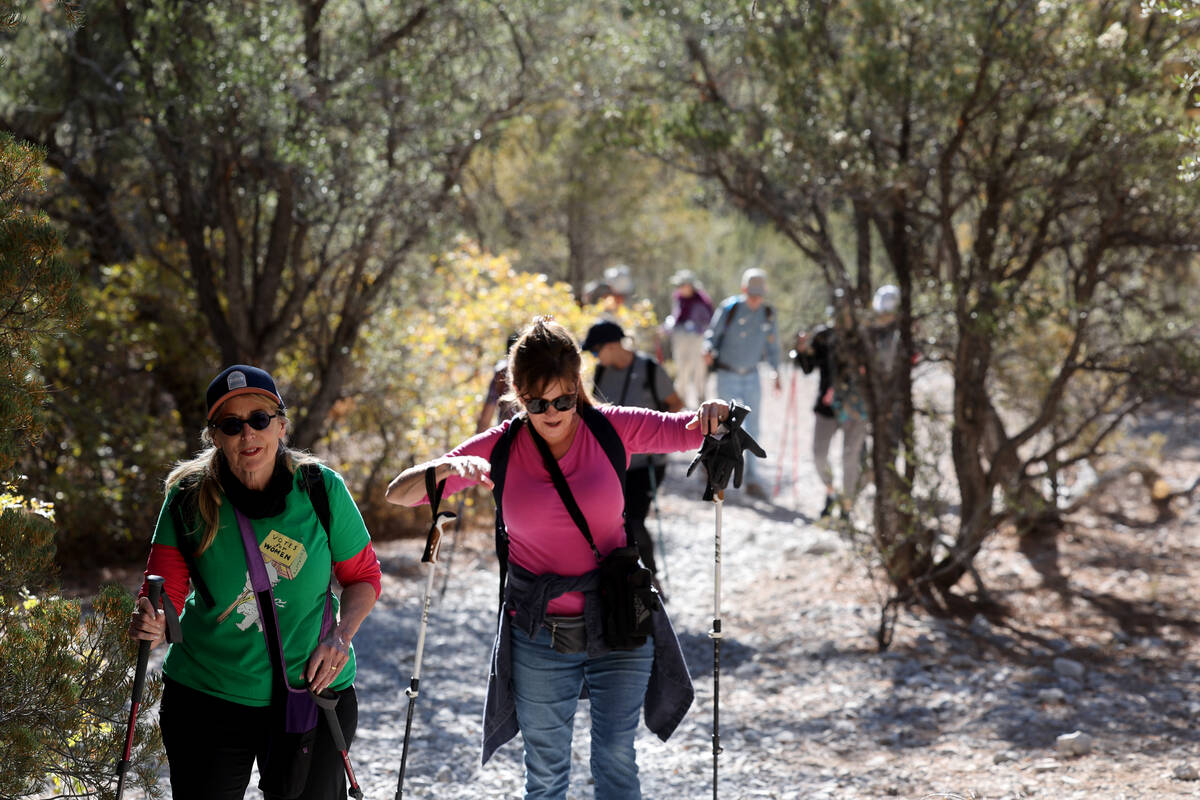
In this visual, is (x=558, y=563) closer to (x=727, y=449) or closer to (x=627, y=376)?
(x=727, y=449)

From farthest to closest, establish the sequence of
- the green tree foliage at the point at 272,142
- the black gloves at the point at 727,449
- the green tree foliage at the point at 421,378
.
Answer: the green tree foliage at the point at 421,378
the green tree foliage at the point at 272,142
the black gloves at the point at 727,449

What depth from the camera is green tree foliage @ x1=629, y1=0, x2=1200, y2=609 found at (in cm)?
738

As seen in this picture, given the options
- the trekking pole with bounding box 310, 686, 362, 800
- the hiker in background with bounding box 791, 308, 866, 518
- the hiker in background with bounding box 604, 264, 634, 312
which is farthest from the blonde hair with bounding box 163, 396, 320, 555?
the hiker in background with bounding box 604, 264, 634, 312

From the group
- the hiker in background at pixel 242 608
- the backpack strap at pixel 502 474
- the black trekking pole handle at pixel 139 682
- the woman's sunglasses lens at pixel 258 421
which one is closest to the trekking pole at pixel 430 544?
the backpack strap at pixel 502 474

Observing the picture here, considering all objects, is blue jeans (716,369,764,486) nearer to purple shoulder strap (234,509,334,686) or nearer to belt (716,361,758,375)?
belt (716,361,758,375)

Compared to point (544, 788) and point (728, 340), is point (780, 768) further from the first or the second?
point (728, 340)

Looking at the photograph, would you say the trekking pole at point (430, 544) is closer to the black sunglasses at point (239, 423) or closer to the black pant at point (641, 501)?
the black sunglasses at point (239, 423)

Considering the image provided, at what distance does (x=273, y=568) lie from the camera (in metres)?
3.34

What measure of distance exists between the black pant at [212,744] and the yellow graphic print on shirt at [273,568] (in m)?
0.23

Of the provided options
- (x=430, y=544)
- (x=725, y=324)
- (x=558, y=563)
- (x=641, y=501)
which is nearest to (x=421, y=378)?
(x=725, y=324)

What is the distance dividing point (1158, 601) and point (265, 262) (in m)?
7.20

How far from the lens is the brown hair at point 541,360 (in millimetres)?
3770

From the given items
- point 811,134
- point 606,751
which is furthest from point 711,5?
point 606,751


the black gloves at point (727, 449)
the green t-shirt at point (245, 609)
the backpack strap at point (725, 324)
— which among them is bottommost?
the green t-shirt at point (245, 609)
